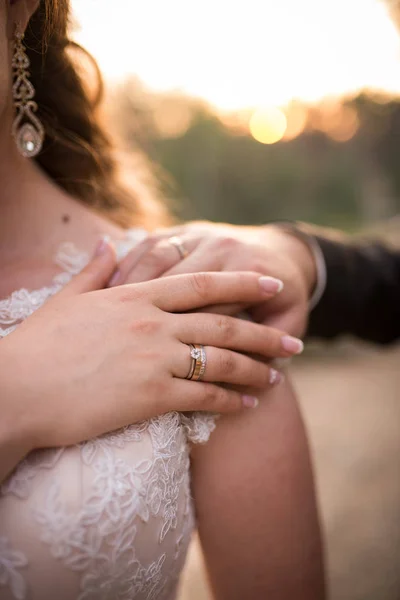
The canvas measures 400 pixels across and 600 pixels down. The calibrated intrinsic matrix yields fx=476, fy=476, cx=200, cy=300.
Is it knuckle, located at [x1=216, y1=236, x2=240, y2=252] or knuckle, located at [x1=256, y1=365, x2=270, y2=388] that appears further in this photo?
knuckle, located at [x1=216, y1=236, x2=240, y2=252]

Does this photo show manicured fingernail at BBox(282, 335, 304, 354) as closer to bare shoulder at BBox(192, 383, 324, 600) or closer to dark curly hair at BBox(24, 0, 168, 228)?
bare shoulder at BBox(192, 383, 324, 600)

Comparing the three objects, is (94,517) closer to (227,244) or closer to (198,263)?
(198,263)

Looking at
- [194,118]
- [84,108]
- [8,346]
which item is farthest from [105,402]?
[194,118]

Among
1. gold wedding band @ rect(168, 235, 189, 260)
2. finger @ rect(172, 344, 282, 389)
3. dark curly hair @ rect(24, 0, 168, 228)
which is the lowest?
finger @ rect(172, 344, 282, 389)

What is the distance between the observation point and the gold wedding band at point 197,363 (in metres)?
1.01

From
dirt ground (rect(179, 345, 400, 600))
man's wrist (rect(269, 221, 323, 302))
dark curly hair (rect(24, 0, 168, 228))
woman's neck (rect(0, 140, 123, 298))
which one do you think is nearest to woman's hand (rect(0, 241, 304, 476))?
woman's neck (rect(0, 140, 123, 298))

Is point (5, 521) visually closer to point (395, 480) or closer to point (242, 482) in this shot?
point (242, 482)

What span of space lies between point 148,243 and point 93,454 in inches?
21.9

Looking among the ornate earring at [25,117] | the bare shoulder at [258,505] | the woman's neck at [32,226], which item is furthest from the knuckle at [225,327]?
the ornate earring at [25,117]

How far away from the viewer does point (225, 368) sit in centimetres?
105

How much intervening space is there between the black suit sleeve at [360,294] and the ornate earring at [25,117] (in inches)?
39.2

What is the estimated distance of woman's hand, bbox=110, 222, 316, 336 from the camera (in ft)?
3.88

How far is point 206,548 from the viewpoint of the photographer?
1258mm

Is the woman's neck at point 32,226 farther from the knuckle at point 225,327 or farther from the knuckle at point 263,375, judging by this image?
the knuckle at point 263,375
